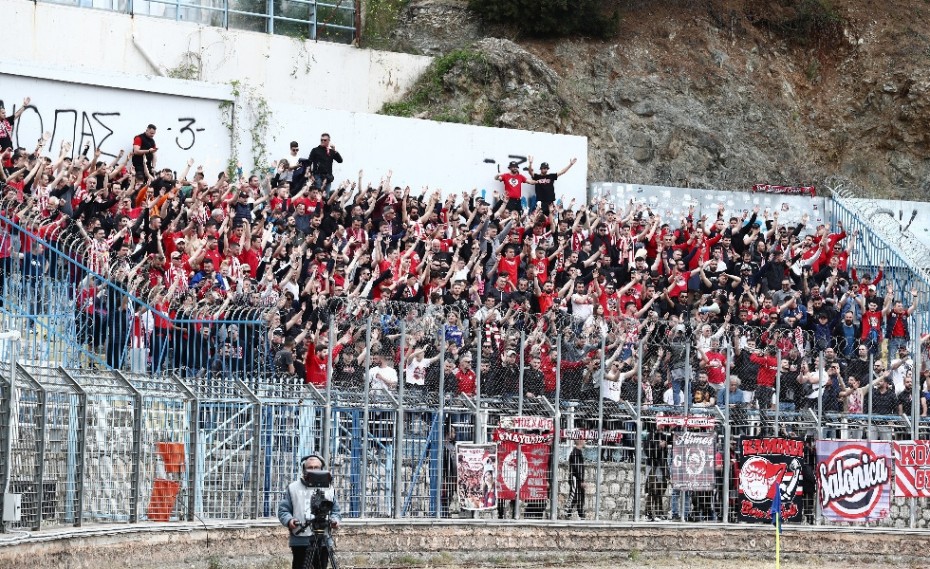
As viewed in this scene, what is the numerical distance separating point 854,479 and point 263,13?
19051 mm

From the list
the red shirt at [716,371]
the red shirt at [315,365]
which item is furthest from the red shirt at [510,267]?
the red shirt at [315,365]

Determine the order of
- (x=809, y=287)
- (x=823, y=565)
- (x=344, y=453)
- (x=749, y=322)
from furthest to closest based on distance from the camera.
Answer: (x=809, y=287)
(x=749, y=322)
(x=823, y=565)
(x=344, y=453)

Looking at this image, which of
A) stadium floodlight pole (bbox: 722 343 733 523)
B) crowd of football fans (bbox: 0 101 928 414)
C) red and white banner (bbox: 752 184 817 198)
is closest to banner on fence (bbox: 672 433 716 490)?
stadium floodlight pole (bbox: 722 343 733 523)

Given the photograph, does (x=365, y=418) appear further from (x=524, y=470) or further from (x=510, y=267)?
(x=510, y=267)

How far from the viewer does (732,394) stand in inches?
869

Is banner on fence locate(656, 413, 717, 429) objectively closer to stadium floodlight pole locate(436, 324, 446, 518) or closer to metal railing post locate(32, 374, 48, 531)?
stadium floodlight pole locate(436, 324, 446, 518)

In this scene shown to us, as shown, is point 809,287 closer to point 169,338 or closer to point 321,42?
point 321,42

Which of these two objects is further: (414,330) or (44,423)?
(414,330)

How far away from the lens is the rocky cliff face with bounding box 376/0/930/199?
39.8 meters

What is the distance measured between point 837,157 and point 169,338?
3010 centimetres

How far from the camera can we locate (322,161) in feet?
102

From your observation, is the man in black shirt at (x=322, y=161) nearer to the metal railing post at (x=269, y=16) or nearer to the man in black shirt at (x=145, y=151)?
the man in black shirt at (x=145, y=151)

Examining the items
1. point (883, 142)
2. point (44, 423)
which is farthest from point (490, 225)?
point (883, 142)

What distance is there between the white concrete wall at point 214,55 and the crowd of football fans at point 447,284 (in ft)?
12.4
